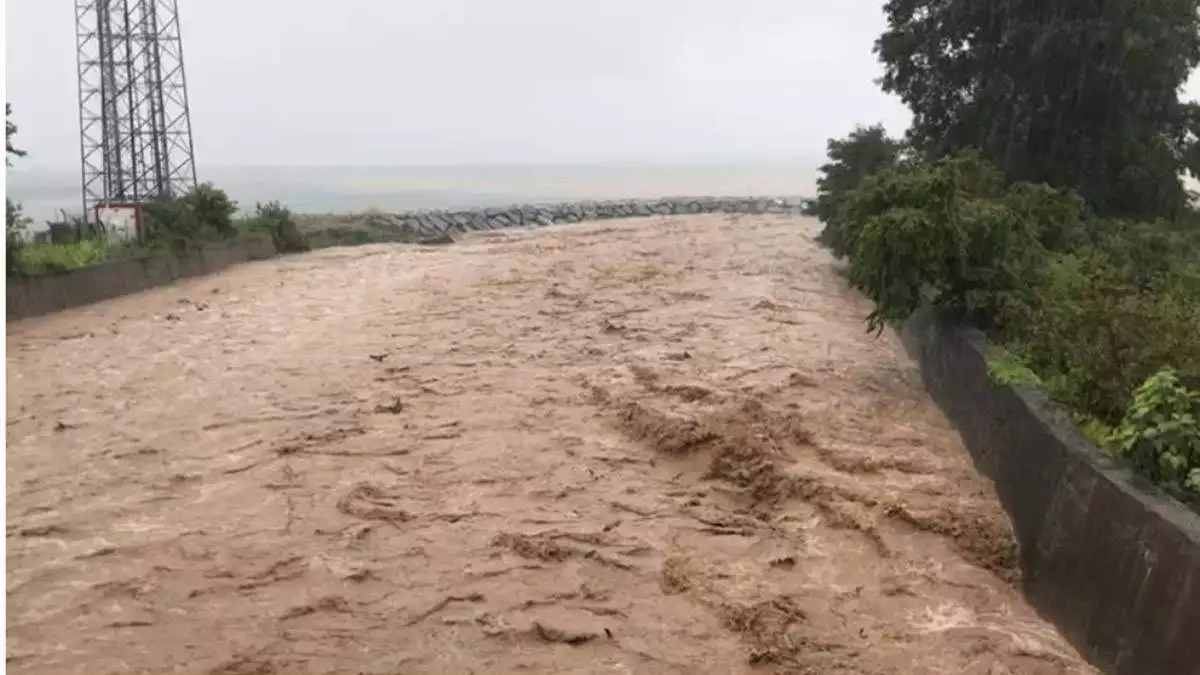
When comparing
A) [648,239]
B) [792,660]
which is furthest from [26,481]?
[648,239]

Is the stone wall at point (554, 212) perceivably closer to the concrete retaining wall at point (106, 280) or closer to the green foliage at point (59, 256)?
the concrete retaining wall at point (106, 280)

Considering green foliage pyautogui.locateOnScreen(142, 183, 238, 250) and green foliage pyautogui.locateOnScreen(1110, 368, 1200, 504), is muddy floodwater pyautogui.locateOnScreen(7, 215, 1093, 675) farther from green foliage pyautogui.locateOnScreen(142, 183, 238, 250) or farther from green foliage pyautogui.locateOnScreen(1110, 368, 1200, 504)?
green foliage pyautogui.locateOnScreen(142, 183, 238, 250)

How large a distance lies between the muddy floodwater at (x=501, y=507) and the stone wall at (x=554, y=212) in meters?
17.7

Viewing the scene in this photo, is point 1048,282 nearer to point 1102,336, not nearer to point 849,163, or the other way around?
point 1102,336

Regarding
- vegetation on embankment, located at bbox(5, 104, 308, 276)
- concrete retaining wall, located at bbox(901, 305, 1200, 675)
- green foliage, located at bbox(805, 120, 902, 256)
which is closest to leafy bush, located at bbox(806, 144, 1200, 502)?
concrete retaining wall, located at bbox(901, 305, 1200, 675)

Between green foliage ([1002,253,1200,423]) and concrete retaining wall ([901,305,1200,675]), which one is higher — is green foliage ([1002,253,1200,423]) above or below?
above

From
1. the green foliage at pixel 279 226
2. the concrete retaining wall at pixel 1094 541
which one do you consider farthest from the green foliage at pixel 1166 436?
the green foliage at pixel 279 226

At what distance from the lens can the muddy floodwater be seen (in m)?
5.58

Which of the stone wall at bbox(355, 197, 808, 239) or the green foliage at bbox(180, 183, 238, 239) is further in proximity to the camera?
the stone wall at bbox(355, 197, 808, 239)

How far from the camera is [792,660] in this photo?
5441mm

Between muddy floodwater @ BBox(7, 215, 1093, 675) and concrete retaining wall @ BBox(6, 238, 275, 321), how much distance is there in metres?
0.84

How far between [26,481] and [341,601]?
3.43 meters

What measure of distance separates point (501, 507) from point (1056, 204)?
799 centimetres

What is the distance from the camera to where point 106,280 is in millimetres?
16453
